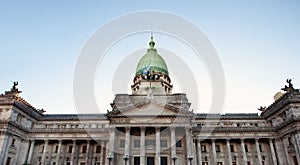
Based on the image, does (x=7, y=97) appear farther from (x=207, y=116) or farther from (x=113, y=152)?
(x=207, y=116)

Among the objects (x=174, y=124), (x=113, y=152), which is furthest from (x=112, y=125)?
(x=174, y=124)

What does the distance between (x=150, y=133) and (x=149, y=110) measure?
4933 mm

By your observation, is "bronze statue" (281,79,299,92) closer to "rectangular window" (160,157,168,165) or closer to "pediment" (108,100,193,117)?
"pediment" (108,100,193,117)

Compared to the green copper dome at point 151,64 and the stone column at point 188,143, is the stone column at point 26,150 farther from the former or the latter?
the stone column at point 188,143

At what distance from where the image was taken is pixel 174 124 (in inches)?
1620

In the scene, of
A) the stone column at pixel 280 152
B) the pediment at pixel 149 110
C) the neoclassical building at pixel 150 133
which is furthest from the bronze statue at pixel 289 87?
the pediment at pixel 149 110

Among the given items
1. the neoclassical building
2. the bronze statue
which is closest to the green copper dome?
the neoclassical building

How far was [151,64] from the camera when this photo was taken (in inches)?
2343

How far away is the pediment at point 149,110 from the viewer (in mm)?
41875

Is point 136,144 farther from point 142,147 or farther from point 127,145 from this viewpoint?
point 127,145

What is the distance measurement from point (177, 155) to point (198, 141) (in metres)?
7.88

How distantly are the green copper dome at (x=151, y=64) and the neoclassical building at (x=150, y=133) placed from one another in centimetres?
62

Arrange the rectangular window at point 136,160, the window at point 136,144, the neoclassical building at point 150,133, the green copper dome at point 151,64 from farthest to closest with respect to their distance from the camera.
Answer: the green copper dome at point 151,64, the window at point 136,144, the neoclassical building at point 150,133, the rectangular window at point 136,160

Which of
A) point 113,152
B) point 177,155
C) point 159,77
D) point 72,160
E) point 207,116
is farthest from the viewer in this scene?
point 159,77
